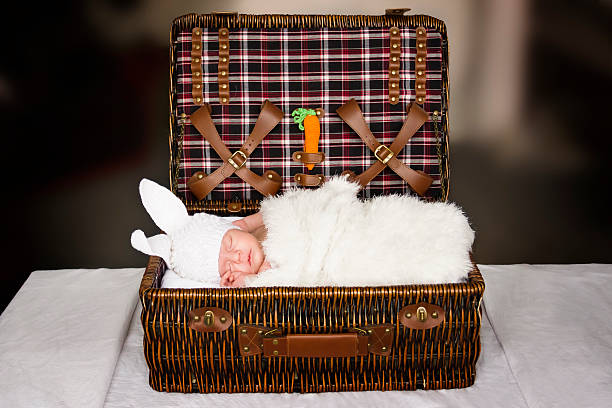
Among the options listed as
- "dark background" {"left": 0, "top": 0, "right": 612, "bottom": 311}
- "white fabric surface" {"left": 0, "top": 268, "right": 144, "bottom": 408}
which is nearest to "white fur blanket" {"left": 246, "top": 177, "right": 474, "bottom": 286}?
"white fabric surface" {"left": 0, "top": 268, "right": 144, "bottom": 408}

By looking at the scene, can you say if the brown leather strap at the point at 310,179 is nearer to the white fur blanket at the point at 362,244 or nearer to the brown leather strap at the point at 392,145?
the brown leather strap at the point at 392,145

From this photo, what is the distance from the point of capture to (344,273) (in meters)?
1.38

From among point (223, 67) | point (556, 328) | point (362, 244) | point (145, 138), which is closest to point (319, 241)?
point (362, 244)

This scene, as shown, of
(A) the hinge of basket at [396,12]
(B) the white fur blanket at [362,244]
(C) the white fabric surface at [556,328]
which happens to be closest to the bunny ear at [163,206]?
(B) the white fur blanket at [362,244]

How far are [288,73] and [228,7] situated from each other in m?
0.38

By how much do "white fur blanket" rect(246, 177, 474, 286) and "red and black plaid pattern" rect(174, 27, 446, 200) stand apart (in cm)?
27

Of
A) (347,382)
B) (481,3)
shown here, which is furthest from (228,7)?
(347,382)

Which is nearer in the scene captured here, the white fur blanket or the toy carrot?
the white fur blanket

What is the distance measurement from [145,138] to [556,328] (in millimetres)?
1373

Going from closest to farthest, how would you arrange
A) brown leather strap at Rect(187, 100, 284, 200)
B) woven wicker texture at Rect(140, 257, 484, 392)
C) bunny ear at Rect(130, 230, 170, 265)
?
woven wicker texture at Rect(140, 257, 484, 392) < bunny ear at Rect(130, 230, 170, 265) < brown leather strap at Rect(187, 100, 284, 200)

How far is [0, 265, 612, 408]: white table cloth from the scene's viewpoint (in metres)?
1.40

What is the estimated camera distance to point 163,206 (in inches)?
64.7

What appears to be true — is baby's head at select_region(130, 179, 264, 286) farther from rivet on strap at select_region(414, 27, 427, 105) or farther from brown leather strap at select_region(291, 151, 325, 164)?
rivet on strap at select_region(414, 27, 427, 105)

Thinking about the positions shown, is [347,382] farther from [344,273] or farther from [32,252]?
[32,252]
